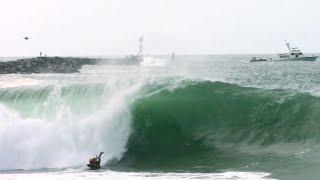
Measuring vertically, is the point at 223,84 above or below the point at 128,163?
above

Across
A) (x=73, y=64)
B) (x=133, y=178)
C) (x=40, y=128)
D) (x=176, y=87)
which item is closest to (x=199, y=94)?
(x=176, y=87)

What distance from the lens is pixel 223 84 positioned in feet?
72.0

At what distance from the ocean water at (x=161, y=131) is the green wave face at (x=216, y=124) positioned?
1.2 inches

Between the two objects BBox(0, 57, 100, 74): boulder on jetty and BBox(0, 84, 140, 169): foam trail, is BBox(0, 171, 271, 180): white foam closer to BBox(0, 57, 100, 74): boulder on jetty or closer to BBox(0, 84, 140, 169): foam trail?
BBox(0, 84, 140, 169): foam trail

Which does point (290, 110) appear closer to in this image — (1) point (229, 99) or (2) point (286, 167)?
(1) point (229, 99)

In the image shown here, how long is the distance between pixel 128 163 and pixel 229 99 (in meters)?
5.82

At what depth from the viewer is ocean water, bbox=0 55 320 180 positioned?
14.2m

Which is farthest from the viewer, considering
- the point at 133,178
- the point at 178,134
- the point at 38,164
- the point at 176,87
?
the point at 176,87

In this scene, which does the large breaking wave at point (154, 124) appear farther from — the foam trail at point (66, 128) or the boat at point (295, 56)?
the boat at point (295, 56)

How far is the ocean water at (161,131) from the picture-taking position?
1423cm

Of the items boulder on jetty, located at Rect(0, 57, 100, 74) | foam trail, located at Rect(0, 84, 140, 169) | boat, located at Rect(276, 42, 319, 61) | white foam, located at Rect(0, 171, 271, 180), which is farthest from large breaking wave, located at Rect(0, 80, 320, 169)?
boat, located at Rect(276, 42, 319, 61)

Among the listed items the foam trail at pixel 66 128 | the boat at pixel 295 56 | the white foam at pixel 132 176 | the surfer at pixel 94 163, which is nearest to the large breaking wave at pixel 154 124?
the foam trail at pixel 66 128

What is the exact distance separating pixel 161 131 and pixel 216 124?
1.73 metres

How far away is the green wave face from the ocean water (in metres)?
0.03
